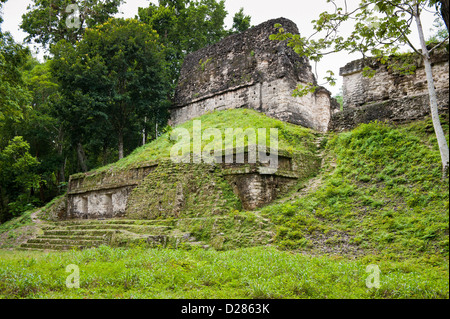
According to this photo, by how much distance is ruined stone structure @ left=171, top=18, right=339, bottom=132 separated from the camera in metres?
15.3

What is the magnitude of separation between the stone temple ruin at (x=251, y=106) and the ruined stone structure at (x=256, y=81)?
0.05 metres

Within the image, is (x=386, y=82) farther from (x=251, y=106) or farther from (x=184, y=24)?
(x=184, y=24)

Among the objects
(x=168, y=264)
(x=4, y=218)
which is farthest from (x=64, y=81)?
(x=168, y=264)

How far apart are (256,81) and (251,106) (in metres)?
1.14

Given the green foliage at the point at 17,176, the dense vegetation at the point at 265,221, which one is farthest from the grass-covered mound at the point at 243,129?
→ the green foliage at the point at 17,176

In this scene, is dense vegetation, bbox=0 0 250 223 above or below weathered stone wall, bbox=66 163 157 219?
above

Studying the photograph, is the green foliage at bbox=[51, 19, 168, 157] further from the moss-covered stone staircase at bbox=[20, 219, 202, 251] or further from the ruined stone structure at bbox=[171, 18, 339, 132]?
the moss-covered stone staircase at bbox=[20, 219, 202, 251]

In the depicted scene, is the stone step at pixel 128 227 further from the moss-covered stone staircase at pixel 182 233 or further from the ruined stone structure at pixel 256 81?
the ruined stone structure at pixel 256 81

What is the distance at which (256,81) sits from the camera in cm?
1620

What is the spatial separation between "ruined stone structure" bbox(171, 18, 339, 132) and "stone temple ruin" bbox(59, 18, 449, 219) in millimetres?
46

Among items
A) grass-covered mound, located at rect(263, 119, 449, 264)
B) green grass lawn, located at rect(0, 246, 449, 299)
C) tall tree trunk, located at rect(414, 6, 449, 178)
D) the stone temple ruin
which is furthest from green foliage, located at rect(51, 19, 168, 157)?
tall tree trunk, located at rect(414, 6, 449, 178)

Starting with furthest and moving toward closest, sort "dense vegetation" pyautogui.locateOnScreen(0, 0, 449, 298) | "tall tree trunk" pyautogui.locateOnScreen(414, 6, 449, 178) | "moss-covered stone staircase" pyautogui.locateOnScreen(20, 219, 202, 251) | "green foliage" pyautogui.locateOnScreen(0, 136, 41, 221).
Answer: "green foliage" pyautogui.locateOnScreen(0, 136, 41, 221), "moss-covered stone staircase" pyautogui.locateOnScreen(20, 219, 202, 251), "tall tree trunk" pyautogui.locateOnScreen(414, 6, 449, 178), "dense vegetation" pyautogui.locateOnScreen(0, 0, 449, 298)
